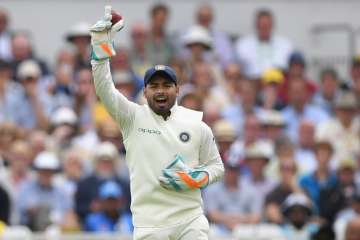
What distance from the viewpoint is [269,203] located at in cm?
1453

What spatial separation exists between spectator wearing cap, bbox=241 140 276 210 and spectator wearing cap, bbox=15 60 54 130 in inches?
107

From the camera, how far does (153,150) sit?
29.5ft

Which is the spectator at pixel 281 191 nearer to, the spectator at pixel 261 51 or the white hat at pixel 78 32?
the spectator at pixel 261 51

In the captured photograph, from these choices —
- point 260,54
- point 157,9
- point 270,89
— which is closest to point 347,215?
point 270,89

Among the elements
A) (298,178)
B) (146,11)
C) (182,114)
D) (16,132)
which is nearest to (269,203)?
(298,178)

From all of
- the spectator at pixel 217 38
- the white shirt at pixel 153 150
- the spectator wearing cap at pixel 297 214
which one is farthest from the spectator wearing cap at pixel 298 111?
the white shirt at pixel 153 150

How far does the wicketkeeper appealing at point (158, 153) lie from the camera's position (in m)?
8.88

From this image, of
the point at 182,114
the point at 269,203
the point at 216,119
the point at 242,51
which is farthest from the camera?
the point at 242,51

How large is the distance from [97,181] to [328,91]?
3908 millimetres

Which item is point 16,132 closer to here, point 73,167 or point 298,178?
point 73,167

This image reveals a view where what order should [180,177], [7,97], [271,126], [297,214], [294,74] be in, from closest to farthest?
[180,177], [297,214], [271,126], [7,97], [294,74]

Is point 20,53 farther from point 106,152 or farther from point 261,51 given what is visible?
point 261,51

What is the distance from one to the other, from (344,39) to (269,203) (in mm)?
4052

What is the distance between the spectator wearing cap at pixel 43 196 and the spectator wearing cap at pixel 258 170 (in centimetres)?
222
